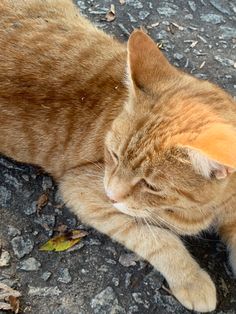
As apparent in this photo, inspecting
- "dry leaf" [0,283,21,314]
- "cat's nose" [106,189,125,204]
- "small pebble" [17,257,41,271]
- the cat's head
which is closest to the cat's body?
the cat's head

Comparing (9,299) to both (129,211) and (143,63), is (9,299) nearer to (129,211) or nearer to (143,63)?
(129,211)

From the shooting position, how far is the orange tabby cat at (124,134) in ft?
9.07

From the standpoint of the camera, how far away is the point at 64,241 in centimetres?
342

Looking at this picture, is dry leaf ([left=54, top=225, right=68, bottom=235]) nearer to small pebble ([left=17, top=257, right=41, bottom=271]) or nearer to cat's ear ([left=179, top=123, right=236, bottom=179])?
small pebble ([left=17, top=257, right=41, bottom=271])

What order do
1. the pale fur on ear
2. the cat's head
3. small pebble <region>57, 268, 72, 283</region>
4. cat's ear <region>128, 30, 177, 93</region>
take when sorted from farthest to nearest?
small pebble <region>57, 268, 72, 283</region>, cat's ear <region>128, 30, 177, 93</region>, the cat's head, the pale fur on ear

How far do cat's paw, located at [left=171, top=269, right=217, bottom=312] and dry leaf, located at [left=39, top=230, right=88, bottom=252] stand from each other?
0.68 meters

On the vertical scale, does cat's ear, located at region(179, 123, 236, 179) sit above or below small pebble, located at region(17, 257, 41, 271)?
above

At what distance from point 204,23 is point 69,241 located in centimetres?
240

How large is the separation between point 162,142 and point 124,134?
27cm

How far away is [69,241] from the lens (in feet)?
11.2

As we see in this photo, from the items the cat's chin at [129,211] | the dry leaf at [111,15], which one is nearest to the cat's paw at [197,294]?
the cat's chin at [129,211]

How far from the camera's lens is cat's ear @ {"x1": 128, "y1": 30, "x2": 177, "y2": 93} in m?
2.89

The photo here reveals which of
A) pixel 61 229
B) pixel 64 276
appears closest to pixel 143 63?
pixel 61 229

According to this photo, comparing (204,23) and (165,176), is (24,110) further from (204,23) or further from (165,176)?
(204,23)
